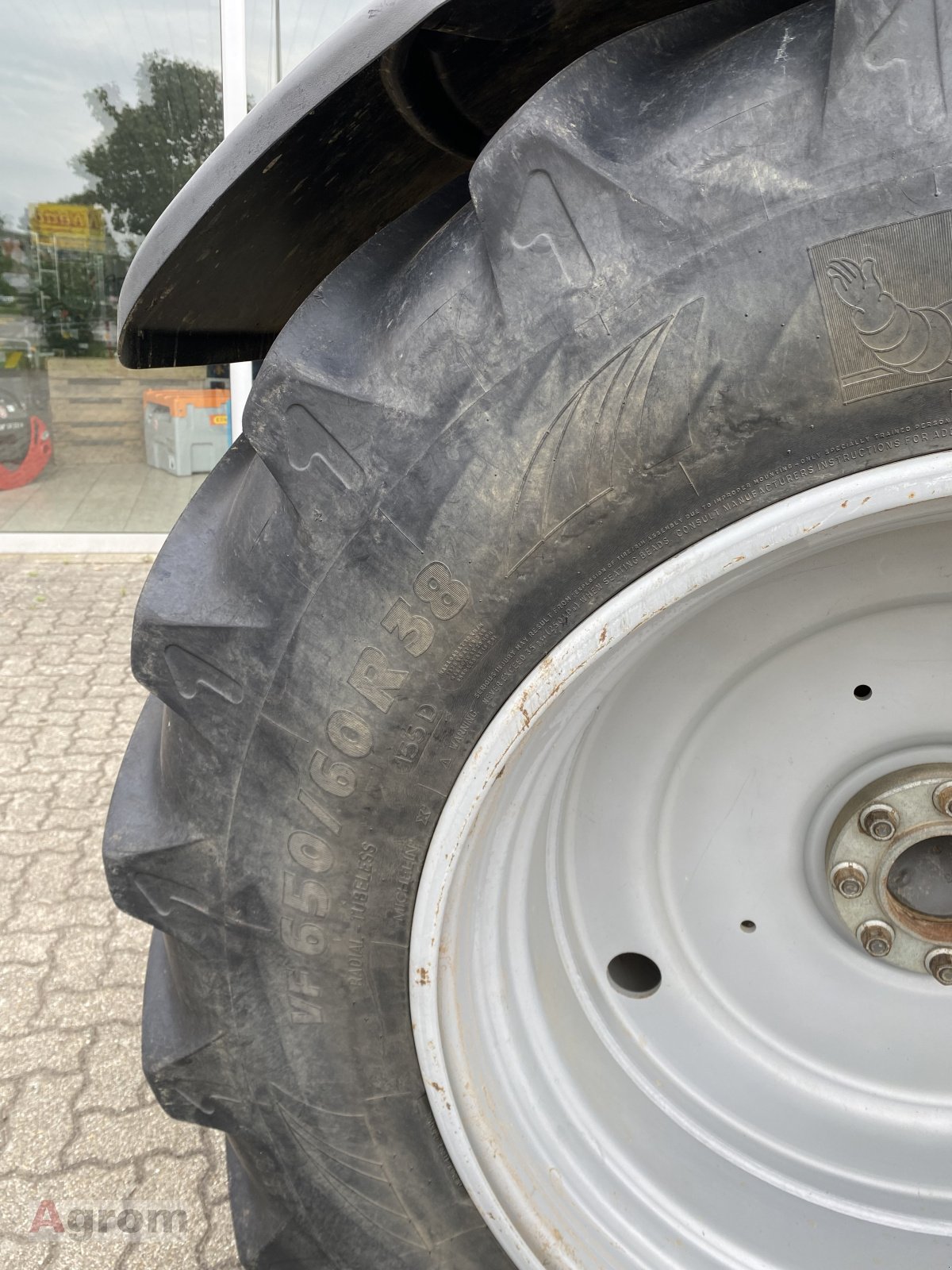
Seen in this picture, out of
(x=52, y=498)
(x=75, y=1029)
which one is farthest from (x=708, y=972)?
(x=52, y=498)

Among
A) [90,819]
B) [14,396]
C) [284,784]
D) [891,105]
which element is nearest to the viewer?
[891,105]

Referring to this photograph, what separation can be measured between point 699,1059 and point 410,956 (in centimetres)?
42

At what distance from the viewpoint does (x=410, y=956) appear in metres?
1.00

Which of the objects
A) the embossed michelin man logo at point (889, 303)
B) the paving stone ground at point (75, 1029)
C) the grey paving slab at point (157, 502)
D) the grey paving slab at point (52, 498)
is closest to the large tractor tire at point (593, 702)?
the embossed michelin man logo at point (889, 303)

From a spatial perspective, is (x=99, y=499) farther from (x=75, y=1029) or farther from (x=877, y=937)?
(x=877, y=937)

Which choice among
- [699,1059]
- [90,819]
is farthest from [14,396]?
[699,1059]

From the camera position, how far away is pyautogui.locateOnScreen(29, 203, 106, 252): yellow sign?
5.01 m

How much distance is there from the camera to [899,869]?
109 centimetres

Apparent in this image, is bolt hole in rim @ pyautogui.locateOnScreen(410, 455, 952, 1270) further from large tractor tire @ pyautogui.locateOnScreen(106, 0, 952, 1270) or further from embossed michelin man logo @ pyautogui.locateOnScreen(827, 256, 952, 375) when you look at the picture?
embossed michelin man logo @ pyautogui.locateOnScreen(827, 256, 952, 375)

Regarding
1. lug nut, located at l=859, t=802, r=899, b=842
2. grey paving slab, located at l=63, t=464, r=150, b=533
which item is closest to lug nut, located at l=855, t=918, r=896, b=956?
lug nut, located at l=859, t=802, r=899, b=842

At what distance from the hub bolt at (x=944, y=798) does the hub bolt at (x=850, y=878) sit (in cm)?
11

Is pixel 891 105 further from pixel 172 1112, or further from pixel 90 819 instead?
pixel 90 819

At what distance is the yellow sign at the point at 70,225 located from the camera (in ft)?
16.4

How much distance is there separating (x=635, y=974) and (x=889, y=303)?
0.82 m
